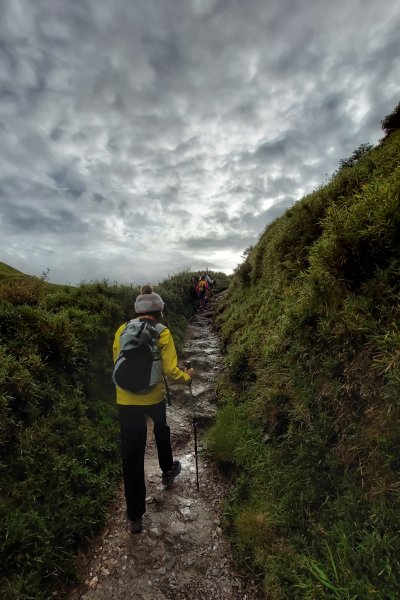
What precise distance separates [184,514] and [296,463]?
8.01 ft

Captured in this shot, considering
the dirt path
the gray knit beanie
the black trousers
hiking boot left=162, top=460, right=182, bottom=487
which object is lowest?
the dirt path

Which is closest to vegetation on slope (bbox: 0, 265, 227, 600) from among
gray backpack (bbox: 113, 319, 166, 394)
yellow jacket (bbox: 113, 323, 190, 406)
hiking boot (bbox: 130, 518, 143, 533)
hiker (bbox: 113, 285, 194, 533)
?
hiking boot (bbox: 130, 518, 143, 533)

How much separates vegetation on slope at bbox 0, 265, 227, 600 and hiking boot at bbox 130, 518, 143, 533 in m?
0.56

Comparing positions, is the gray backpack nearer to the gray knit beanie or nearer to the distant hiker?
the gray knit beanie

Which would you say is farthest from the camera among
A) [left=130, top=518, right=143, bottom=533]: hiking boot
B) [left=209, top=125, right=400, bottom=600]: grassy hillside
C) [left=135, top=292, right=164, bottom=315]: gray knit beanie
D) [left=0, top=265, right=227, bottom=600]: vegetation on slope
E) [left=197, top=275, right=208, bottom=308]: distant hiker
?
[left=197, top=275, right=208, bottom=308]: distant hiker

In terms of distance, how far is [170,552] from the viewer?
4.66m

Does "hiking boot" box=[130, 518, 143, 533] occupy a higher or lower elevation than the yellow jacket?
lower

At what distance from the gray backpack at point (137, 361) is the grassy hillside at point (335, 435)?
7.38 feet

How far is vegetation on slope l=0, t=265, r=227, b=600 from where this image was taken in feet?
13.2

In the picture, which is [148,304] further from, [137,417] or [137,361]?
[137,417]

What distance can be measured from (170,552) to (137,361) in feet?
9.75

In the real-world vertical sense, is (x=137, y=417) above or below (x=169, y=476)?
above

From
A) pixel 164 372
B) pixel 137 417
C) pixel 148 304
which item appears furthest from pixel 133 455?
pixel 148 304

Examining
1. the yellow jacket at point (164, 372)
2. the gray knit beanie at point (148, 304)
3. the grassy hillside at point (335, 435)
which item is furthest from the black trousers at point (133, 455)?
the gray knit beanie at point (148, 304)
